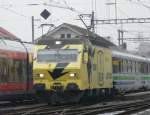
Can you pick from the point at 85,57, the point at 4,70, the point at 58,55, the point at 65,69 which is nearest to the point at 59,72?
the point at 65,69

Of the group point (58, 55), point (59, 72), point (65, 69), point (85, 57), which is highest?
point (58, 55)

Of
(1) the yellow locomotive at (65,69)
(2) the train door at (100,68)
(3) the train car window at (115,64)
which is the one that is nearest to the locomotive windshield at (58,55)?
(1) the yellow locomotive at (65,69)

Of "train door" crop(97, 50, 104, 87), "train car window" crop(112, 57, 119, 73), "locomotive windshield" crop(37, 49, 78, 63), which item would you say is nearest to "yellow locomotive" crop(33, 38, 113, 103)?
"locomotive windshield" crop(37, 49, 78, 63)

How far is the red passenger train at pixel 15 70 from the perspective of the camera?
2517 cm

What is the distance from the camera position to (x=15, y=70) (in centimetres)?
2628

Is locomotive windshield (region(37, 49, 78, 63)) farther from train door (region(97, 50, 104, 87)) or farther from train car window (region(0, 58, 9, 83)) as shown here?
train door (region(97, 50, 104, 87))

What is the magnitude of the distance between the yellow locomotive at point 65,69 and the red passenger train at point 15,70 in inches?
59.1

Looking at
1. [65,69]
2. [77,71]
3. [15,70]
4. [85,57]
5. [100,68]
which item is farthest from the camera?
[100,68]

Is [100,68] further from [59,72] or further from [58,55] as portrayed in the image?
[59,72]

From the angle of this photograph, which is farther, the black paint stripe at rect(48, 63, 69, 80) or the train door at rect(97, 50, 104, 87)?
the train door at rect(97, 50, 104, 87)

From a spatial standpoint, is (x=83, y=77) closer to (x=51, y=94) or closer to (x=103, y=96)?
(x=51, y=94)

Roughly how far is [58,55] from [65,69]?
91cm

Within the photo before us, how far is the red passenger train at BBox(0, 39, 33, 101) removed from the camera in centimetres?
2517

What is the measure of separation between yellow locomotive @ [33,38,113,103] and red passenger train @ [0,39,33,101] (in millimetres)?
1502
